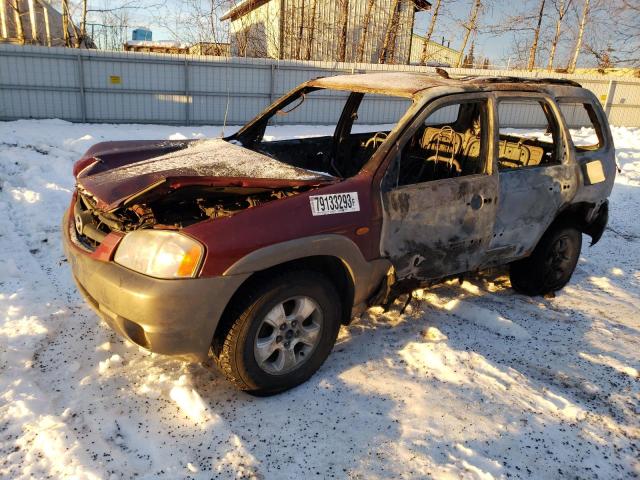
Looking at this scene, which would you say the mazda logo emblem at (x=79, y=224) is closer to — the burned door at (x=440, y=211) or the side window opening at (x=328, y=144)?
the side window opening at (x=328, y=144)

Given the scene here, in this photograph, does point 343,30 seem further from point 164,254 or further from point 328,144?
point 164,254

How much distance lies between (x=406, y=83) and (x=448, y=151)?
100 centimetres

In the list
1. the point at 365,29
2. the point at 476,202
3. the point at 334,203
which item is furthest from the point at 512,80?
the point at 365,29

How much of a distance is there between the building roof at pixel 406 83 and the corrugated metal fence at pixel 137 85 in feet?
27.2

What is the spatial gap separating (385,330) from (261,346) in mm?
1283

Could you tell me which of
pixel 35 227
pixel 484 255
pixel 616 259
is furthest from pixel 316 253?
pixel 616 259

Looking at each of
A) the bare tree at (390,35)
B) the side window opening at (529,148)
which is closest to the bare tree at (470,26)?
the bare tree at (390,35)

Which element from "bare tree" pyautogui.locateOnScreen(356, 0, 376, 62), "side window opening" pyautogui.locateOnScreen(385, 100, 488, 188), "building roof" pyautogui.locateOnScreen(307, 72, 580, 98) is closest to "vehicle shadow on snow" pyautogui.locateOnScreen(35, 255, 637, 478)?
"side window opening" pyautogui.locateOnScreen(385, 100, 488, 188)

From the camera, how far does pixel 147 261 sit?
8.73 ft

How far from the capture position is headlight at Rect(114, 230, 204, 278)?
260 cm

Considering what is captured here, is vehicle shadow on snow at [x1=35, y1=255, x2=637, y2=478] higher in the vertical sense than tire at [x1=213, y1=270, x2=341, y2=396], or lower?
lower

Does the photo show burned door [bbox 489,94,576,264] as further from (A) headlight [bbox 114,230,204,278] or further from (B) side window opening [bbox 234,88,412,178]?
(A) headlight [bbox 114,230,204,278]

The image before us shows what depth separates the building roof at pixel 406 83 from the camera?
369 cm

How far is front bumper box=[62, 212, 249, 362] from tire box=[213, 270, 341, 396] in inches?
5.5
